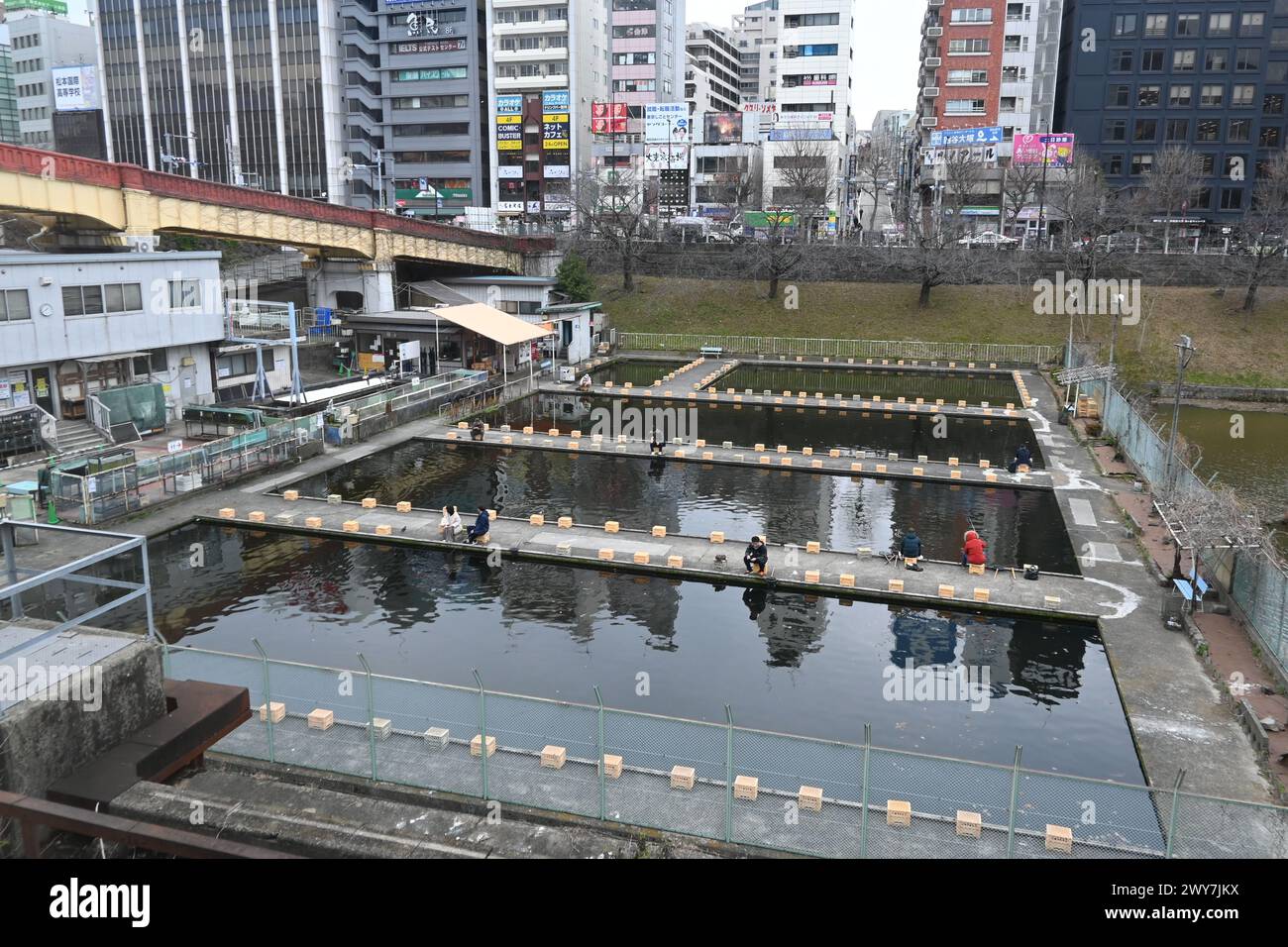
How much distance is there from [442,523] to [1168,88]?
8967 cm

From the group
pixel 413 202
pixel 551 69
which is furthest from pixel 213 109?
pixel 551 69

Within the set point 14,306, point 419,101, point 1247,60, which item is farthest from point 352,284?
point 1247,60

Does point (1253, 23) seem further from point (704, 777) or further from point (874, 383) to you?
point (704, 777)

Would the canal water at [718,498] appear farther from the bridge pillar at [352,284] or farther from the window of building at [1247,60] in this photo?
the window of building at [1247,60]

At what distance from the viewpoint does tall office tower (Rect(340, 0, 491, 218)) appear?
102312 millimetres

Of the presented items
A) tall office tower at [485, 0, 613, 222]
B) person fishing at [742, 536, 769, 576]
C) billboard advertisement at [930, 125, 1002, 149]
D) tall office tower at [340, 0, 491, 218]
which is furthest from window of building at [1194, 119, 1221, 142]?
person fishing at [742, 536, 769, 576]

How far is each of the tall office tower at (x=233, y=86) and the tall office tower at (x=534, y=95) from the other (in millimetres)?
19260

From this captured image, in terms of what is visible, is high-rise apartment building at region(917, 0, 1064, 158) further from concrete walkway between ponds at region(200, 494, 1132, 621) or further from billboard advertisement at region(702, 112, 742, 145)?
concrete walkway between ponds at region(200, 494, 1132, 621)

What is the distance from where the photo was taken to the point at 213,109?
10988cm

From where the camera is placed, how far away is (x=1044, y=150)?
Result: 8138cm

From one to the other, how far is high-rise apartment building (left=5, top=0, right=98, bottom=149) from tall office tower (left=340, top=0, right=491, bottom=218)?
49.0m

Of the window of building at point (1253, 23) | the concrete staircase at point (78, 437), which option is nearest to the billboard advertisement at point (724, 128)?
the window of building at point (1253, 23)
